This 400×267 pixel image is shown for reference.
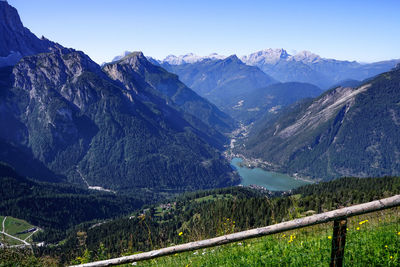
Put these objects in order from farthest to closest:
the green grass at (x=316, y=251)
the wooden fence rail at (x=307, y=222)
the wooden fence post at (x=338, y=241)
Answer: the green grass at (x=316, y=251), the wooden fence rail at (x=307, y=222), the wooden fence post at (x=338, y=241)

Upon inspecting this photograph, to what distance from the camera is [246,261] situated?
7367 mm

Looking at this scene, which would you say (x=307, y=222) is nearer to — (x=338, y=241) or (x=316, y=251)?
(x=338, y=241)

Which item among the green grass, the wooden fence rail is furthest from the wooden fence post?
the green grass

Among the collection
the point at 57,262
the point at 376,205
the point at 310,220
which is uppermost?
the point at 376,205

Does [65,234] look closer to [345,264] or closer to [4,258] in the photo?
[4,258]

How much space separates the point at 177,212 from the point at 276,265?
148 meters

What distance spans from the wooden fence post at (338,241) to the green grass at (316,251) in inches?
33.1

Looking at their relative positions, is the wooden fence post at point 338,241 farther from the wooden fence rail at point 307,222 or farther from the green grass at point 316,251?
the green grass at point 316,251

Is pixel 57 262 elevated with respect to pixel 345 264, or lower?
lower

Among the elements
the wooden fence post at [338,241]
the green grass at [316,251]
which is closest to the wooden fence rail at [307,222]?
the wooden fence post at [338,241]

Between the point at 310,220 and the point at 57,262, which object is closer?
the point at 310,220

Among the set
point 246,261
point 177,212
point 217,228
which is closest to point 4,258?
point 217,228

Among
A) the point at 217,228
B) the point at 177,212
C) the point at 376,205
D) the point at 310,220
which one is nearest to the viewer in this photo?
the point at 376,205

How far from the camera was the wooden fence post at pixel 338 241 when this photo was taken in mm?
5180
